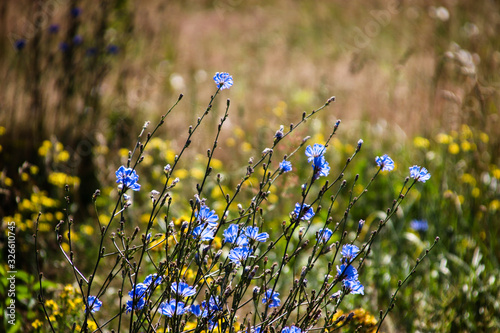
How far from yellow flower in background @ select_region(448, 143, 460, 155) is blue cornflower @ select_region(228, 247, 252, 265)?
8.80 feet

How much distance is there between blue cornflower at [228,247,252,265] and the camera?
130 centimetres

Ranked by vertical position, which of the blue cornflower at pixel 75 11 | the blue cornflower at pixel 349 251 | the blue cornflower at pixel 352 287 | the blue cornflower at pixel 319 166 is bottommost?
the blue cornflower at pixel 352 287

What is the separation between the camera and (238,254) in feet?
4.34

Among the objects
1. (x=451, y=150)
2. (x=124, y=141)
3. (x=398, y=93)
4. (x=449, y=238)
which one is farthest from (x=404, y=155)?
(x=124, y=141)

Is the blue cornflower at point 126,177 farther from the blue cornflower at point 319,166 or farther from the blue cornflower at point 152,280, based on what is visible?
the blue cornflower at point 319,166

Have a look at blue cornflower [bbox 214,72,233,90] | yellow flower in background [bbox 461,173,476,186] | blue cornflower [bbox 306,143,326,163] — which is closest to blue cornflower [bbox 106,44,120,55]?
blue cornflower [bbox 214,72,233,90]

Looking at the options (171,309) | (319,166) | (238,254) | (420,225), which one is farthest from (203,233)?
(420,225)

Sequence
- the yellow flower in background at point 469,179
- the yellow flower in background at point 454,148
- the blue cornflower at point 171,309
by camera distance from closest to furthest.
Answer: the blue cornflower at point 171,309, the yellow flower in background at point 469,179, the yellow flower in background at point 454,148

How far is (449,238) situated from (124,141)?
258 centimetres

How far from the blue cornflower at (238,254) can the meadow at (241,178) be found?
1 cm

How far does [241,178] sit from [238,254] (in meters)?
1.43

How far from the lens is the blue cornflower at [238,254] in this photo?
4.28 ft

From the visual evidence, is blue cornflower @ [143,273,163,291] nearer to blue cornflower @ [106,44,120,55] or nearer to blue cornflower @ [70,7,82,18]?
blue cornflower @ [70,7,82,18]

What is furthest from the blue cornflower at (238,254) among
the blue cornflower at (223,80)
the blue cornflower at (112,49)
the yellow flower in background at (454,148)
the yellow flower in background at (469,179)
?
the blue cornflower at (112,49)
